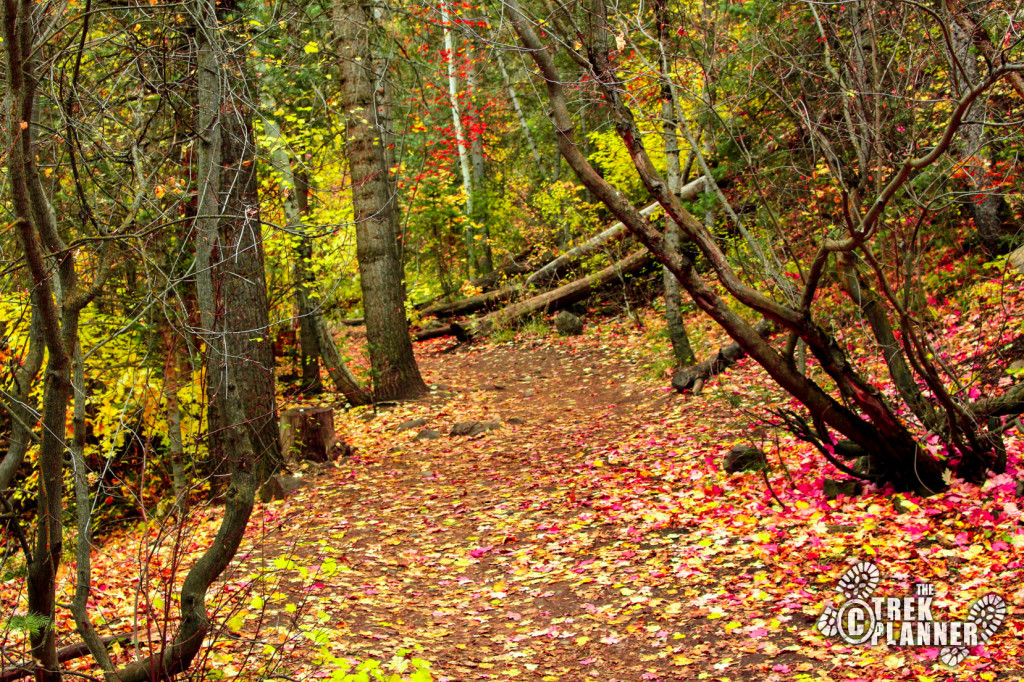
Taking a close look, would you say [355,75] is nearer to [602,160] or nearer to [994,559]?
[602,160]

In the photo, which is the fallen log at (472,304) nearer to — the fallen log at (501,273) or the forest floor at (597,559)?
the fallen log at (501,273)

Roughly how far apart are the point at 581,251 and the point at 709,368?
6.25 metres

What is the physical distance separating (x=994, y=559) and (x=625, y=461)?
3.81m

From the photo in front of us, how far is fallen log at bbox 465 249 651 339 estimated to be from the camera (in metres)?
15.3

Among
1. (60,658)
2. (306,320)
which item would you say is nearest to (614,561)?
(60,658)

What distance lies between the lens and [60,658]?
3.91 m

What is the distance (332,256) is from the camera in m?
12.1

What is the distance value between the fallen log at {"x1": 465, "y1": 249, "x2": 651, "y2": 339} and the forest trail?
5.01 meters

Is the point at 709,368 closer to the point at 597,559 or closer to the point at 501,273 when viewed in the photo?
the point at 597,559

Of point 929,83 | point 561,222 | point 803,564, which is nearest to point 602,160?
point 561,222

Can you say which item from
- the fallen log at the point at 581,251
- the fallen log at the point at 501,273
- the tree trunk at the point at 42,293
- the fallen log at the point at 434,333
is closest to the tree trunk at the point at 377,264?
the fallen log at the point at 581,251

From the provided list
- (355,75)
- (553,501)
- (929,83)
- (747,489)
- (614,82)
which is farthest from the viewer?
(355,75)

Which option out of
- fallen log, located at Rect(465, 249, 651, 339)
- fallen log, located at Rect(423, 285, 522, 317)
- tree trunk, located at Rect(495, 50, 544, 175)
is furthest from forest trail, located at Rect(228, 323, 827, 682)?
tree trunk, located at Rect(495, 50, 544, 175)

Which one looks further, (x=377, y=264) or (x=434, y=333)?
(x=434, y=333)
